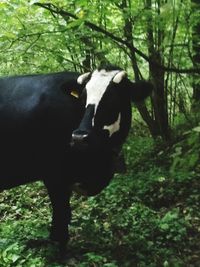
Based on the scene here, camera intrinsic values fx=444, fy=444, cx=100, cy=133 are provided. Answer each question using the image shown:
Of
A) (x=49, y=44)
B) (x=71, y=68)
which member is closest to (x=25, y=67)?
(x=71, y=68)

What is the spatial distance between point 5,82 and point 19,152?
84cm

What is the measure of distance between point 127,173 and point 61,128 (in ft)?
8.85

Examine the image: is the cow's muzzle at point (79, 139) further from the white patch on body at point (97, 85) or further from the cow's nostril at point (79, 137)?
the white patch on body at point (97, 85)

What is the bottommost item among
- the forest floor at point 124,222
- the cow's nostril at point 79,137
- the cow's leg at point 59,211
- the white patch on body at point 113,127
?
the forest floor at point 124,222

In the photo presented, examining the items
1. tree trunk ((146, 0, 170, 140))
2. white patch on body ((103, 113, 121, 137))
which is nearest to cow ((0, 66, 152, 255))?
white patch on body ((103, 113, 121, 137))

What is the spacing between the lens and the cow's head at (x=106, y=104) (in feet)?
14.5

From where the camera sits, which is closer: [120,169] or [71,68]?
[120,169]

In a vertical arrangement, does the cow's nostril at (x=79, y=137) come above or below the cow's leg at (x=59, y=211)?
above

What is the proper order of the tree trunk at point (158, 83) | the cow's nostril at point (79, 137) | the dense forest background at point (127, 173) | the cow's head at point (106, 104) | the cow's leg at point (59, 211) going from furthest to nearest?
the tree trunk at point (158, 83), the cow's leg at point (59, 211), the dense forest background at point (127, 173), the cow's head at point (106, 104), the cow's nostril at point (79, 137)

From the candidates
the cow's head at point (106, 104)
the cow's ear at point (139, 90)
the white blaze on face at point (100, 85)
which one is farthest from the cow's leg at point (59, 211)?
the cow's ear at point (139, 90)

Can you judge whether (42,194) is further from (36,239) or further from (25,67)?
(25,67)

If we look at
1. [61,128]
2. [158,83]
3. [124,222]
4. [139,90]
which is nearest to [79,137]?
[61,128]

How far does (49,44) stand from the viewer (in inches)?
258

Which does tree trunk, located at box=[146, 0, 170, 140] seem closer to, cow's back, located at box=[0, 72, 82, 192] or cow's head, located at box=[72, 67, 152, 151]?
cow's head, located at box=[72, 67, 152, 151]
